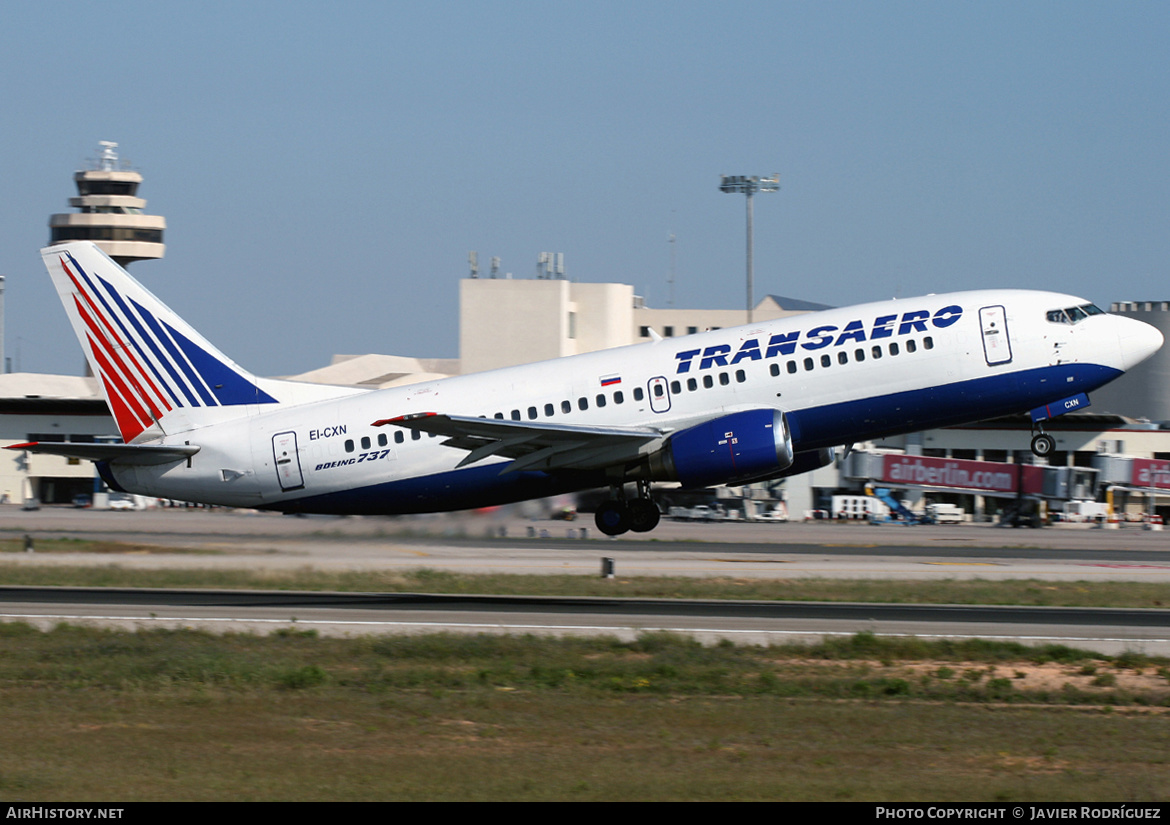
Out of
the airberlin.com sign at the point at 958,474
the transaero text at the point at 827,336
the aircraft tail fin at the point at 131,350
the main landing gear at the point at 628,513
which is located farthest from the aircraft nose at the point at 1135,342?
the airberlin.com sign at the point at 958,474

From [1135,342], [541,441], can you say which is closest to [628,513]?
[541,441]

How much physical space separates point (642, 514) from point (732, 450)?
423 centimetres

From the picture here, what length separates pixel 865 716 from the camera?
18.9m

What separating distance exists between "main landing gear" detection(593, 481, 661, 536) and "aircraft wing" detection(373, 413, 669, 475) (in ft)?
5.23

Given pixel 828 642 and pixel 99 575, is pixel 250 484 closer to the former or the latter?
pixel 99 575

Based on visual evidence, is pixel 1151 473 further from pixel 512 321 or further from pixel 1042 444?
pixel 1042 444

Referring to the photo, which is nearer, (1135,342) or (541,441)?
(1135,342)

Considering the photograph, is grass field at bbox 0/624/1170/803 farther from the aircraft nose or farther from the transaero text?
the aircraft nose

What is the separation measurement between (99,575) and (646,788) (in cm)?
2962

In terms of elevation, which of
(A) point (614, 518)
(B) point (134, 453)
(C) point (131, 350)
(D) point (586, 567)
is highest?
(C) point (131, 350)

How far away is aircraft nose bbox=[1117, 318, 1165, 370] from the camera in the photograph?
97.8 feet

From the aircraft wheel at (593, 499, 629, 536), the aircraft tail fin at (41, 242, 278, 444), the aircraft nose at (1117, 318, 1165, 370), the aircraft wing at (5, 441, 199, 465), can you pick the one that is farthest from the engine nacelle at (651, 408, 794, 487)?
the aircraft wing at (5, 441, 199, 465)

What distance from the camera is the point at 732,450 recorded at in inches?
1166
